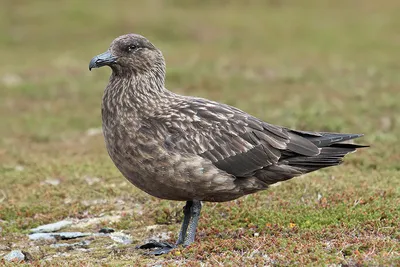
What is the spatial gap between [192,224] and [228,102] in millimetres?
9760

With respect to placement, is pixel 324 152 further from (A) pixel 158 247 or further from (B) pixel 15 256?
(B) pixel 15 256

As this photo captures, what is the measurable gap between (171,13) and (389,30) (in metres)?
9.02

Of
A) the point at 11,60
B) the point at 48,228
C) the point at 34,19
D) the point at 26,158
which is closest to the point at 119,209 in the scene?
the point at 48,228

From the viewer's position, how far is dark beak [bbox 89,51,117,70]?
24.3 feet

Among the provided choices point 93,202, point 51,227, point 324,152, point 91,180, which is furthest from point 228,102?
point 324,152

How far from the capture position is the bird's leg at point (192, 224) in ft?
23.9

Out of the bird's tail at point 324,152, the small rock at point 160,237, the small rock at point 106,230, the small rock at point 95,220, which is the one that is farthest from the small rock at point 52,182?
the bird's tail at point 324,152

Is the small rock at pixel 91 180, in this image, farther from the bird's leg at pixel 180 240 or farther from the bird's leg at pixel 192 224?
the bird's leg at pixel 192 224

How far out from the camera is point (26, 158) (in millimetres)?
12641

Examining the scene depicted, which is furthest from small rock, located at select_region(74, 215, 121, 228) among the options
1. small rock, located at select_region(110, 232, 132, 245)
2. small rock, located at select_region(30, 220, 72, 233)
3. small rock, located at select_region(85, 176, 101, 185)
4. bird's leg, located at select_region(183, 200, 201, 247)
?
small rock, located at select_region(85, 176, 101, 185)

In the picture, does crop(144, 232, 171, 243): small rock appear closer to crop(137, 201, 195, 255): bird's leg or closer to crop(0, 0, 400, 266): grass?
crop(0, 0, 400, 266): grass

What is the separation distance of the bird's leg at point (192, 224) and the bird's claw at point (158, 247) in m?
0.17

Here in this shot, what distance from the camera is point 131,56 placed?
7.71m

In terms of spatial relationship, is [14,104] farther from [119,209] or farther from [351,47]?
[351,47]
